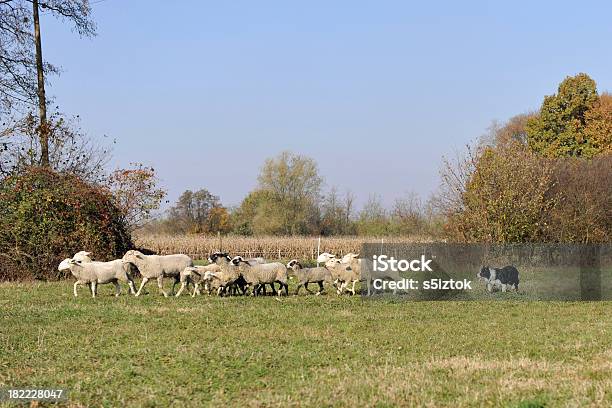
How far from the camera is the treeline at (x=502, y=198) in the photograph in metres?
28.5

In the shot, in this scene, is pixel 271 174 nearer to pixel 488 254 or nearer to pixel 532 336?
pixel 488 254

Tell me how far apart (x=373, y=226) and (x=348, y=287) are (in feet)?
141

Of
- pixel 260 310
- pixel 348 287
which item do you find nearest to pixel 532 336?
pixel 260 310

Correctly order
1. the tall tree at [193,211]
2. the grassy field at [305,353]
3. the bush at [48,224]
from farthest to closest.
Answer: the tall tree at [193,211], the bush at [48,224], the grassy field at [305,353]

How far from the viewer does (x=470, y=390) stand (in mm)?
9031

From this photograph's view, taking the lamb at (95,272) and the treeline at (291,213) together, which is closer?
the lamb at (95,272)

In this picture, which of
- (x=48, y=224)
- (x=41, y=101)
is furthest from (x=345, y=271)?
(x=41, y=101)

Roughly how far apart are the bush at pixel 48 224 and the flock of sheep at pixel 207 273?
217 inches

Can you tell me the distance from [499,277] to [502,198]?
770 centimetres

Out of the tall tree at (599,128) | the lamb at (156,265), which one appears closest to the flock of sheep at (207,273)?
the lamb at (156,265)

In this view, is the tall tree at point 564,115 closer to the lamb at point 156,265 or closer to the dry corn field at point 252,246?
the dry corn field at point 252,246

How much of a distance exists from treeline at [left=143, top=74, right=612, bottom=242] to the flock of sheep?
861 cm

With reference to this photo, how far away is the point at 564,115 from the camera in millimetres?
52250

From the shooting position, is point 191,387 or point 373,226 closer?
point 191,387
